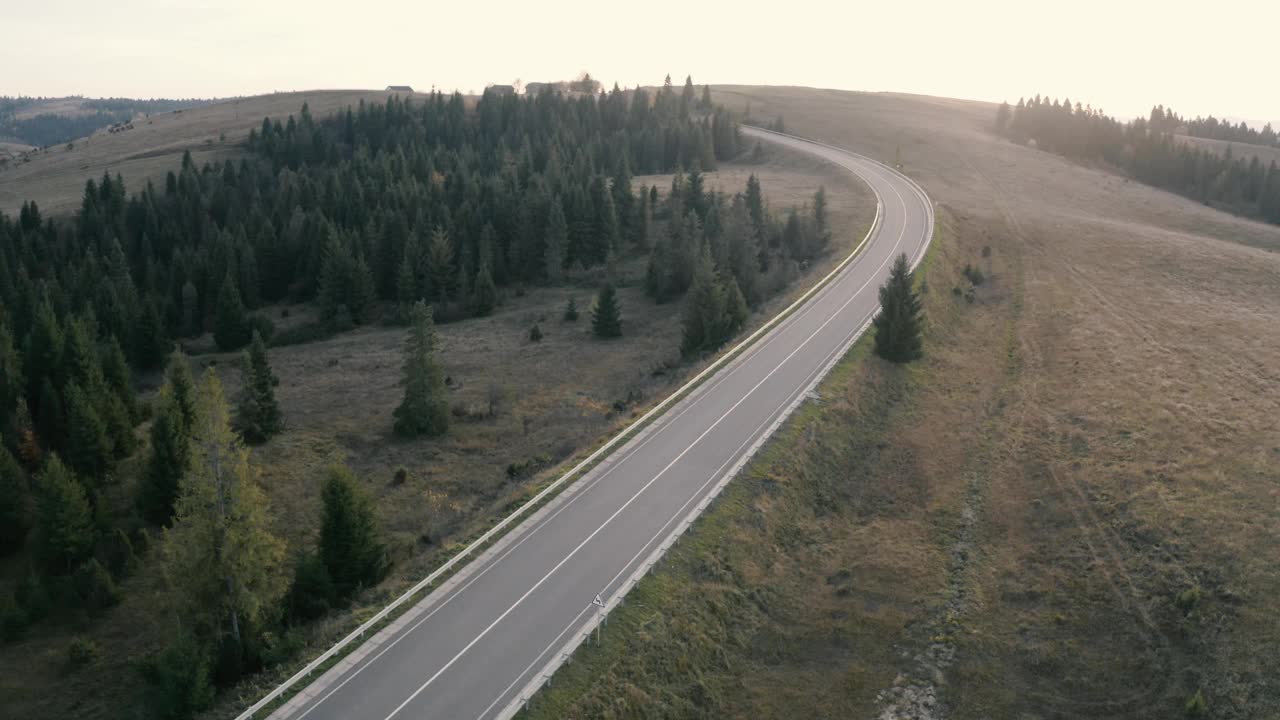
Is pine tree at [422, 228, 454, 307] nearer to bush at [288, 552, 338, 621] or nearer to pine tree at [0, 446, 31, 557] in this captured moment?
pine tree at [0, 446, 31, 557]

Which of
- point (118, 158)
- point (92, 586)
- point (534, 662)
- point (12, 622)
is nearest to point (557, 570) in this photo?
point (534, 662)

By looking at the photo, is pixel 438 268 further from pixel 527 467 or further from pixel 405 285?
pixel 527 467

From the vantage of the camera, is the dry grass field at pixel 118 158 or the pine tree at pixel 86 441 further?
the dry grass field at pixel 118 158

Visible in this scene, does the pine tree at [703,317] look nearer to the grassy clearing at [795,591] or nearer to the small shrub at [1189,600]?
the grassy clearing at [795,591]

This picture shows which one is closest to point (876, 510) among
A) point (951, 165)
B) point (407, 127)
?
point (951, 165)

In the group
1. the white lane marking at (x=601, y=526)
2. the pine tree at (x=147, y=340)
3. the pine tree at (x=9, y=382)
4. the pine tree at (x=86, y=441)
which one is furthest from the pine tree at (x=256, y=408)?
the pine tree at (x=147, y=340)

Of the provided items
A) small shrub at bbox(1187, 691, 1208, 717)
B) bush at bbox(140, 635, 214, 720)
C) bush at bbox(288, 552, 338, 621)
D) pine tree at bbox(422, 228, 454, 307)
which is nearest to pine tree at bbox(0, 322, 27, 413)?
bush at bbox(288, 552, 338, 621)
